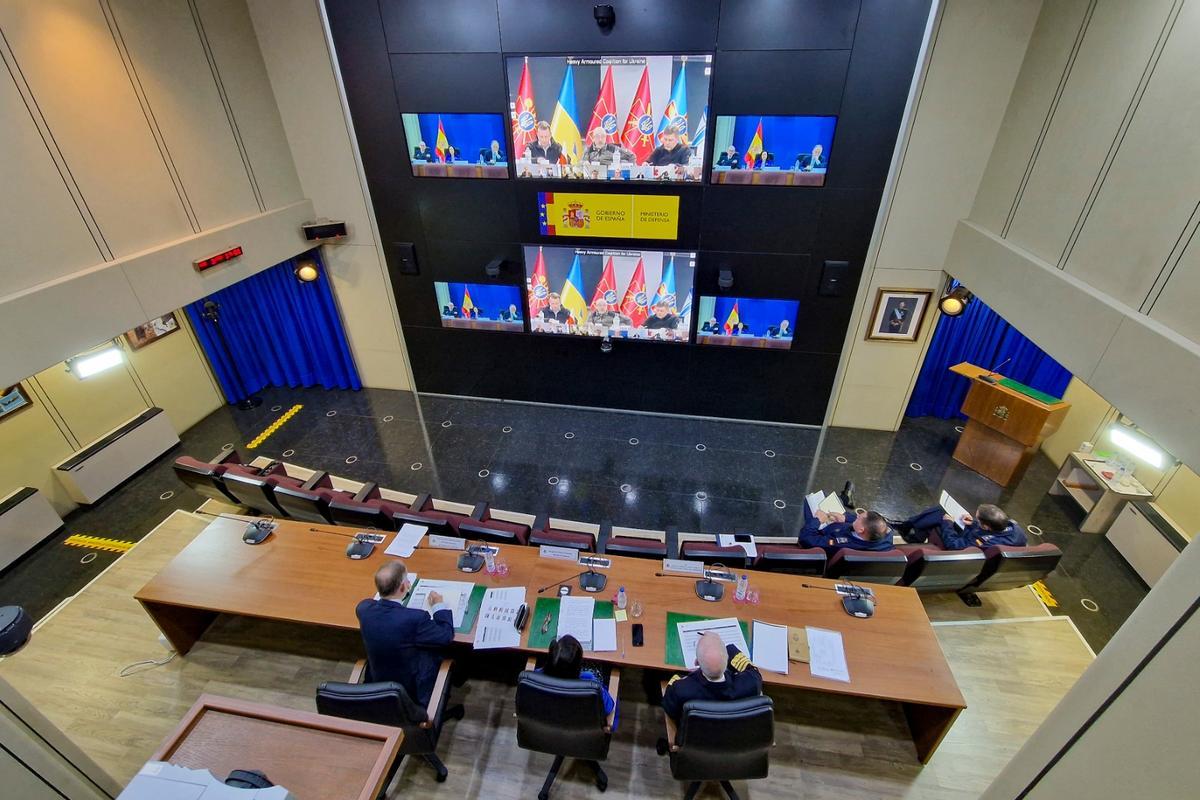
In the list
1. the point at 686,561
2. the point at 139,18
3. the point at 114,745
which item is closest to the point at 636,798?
the point at 686,561

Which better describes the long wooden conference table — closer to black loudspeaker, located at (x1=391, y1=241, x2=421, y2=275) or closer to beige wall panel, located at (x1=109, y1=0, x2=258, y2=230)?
beige wall panel, located at (x1=109, y1=0, x2=258, y2=230)

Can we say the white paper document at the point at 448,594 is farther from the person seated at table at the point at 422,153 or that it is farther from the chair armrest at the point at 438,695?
the person seated at table at the point at 422,153

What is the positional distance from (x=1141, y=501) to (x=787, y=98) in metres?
5.08

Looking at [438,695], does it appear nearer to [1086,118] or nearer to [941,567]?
[941,567]

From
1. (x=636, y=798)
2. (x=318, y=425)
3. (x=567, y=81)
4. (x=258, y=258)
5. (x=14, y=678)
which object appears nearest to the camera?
(x=636, y=798)

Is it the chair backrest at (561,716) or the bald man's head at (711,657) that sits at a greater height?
the bald man's head at (711,657)

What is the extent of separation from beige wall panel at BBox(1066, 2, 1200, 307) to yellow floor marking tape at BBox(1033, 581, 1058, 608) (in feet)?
9.06

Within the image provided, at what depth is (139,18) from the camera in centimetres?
437

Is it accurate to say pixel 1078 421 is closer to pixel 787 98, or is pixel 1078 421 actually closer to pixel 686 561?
pixel 787 98

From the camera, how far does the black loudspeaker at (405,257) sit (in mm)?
6258

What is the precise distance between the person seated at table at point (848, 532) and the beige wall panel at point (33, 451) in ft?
24.3

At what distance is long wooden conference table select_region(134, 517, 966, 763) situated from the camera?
303 centimetres

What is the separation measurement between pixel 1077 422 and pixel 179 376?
10897 millimetres

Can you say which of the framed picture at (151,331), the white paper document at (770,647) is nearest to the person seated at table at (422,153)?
the framed picture at (151,331)
